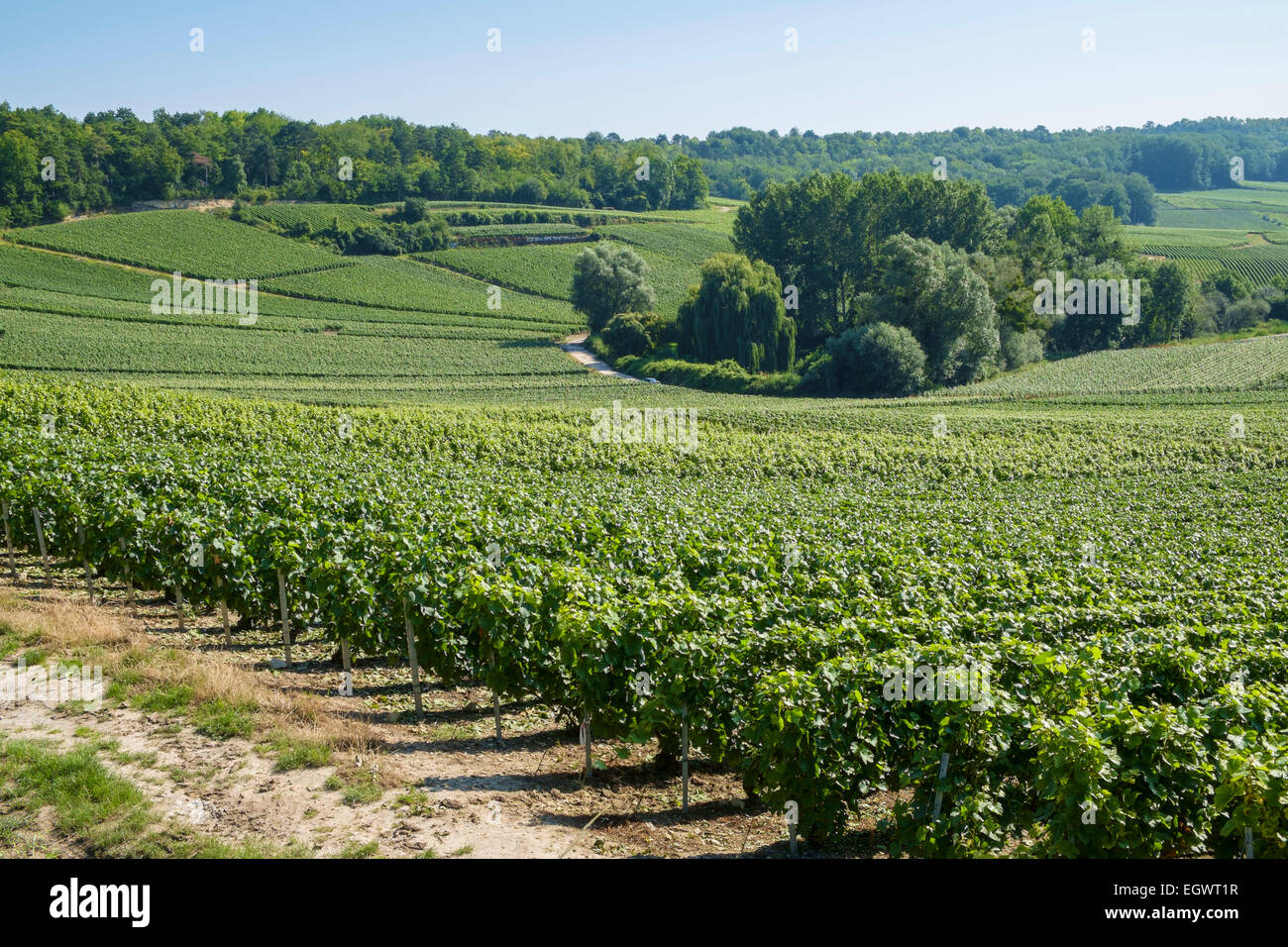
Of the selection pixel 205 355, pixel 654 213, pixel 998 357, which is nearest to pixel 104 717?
pixel 205 355

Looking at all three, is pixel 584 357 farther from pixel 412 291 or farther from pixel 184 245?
pixel 184 245

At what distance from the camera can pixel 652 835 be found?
28.7 ft

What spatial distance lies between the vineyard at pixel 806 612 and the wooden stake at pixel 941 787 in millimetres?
29

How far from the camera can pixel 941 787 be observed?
25.5 ft

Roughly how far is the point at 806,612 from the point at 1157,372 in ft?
227

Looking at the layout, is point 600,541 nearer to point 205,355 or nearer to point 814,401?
point 814,401

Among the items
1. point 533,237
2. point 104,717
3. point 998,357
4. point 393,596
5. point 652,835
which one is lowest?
point 652,835

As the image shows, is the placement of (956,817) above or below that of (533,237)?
below

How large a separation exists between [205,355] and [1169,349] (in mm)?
78306

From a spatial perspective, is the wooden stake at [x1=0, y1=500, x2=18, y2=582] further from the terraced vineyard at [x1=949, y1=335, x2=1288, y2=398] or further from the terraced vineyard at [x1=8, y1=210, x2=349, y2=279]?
Answer: the terraced vineyard at [x1=8, y1=210, x2=349, y2=279]

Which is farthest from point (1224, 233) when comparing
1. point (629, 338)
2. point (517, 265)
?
point (629, 338)

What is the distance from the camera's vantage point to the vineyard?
24.9ft

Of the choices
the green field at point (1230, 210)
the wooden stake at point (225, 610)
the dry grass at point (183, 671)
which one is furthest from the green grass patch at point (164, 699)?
the green field at point (1230, 210)

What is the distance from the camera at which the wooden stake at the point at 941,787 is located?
7781 mm
